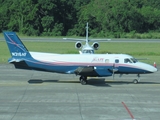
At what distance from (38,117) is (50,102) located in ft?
11.7

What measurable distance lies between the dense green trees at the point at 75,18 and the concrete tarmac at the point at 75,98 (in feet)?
207

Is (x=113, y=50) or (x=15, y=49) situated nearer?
(x=15, y=49)

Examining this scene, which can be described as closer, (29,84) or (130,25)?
(29,84)

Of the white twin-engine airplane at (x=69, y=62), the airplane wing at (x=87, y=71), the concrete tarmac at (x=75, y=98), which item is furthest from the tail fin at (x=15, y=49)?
the airplane wing at (x=87, y=71)

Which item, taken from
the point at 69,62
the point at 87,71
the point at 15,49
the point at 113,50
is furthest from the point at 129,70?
the point at 113,50

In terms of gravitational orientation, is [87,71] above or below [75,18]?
above

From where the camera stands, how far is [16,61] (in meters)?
27.4

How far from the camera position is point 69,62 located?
92.4 ft

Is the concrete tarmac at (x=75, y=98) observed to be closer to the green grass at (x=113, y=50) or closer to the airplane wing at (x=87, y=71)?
the airplane wing at (x=87, y=71)

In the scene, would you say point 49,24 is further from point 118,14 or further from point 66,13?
point 118,14

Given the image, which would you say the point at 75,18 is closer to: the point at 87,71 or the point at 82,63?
the point at 82,63

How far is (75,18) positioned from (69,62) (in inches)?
2977

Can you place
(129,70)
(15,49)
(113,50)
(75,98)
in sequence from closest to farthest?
(75,98) < (15,49) < (129,70) < (113,50)

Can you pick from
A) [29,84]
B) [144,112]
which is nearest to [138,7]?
[29,84]
